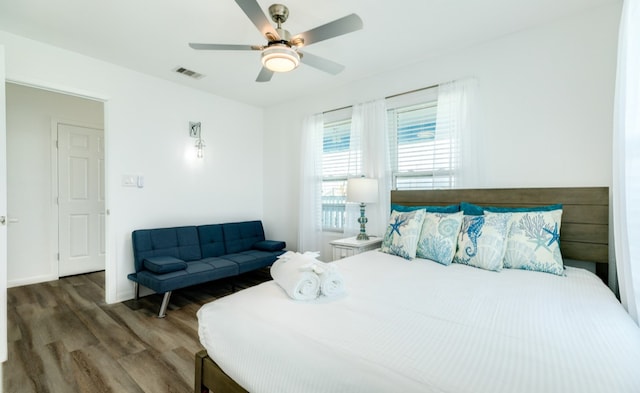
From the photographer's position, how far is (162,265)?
2.90 metres

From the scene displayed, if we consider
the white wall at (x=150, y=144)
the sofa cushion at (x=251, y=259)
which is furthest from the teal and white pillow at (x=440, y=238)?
the white wall at (x=150, y=144)

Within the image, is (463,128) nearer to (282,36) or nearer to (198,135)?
(282,36)

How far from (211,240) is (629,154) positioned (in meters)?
3.82

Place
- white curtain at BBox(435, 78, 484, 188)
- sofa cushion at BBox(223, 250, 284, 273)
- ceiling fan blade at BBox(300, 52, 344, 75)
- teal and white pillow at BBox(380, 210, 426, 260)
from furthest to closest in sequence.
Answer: sofa cushion at BBox(223, 250, 284, 273)
white curtain at BBox(435, 78, 484, 188)
teal and white pillow at BBox(380, 210, 426, 260)
ceiling fan blade at BBox(300, 52, 344, 75)

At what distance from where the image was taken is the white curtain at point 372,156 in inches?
133

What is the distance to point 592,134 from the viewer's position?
228cm

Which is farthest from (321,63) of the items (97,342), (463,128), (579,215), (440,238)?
(97,342)

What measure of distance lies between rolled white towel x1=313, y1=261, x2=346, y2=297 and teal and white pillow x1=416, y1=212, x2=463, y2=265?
3.49ft

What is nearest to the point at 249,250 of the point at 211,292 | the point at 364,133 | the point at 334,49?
the point at 211,292

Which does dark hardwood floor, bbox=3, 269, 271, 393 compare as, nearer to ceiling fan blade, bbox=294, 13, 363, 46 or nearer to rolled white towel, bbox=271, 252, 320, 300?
rolled white towel, bbox=271, 252, 320, 300

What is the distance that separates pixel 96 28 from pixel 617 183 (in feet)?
12.4

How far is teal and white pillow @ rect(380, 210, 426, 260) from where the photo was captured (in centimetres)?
241

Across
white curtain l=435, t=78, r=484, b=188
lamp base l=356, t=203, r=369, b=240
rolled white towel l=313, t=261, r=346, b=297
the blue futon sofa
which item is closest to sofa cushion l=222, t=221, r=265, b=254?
the blue futon sofa

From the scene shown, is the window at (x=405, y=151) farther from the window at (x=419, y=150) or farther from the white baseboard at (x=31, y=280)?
the white baseboard at (x=31, y=280)
